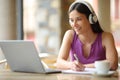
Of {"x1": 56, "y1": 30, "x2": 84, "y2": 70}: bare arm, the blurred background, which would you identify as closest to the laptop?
{"x1": 56, "y1": 30, "x2": 84, "y2": 70}: bare arm

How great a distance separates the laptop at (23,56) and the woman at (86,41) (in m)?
0.45

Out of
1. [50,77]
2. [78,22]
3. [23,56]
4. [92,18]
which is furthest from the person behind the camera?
[92,18]

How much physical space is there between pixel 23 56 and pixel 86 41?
32.7 inches

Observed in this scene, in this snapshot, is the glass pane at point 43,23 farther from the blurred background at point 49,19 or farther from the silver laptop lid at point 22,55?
the silver laptop lid at point 22,55

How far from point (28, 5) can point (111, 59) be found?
2657 millimetres

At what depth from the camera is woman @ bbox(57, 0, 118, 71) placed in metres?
2.53

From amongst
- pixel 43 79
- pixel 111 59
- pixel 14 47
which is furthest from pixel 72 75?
pixel 111 59

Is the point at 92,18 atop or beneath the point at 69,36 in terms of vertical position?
atop

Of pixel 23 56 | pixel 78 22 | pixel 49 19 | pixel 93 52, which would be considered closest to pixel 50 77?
pixel 23 56

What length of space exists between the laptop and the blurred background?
2.52 metres

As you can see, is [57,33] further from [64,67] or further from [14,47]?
[14,47]

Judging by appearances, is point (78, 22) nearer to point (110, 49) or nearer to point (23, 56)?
point (110, 49)

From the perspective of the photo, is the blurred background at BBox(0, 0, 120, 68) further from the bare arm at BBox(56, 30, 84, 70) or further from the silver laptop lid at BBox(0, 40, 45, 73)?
the silver laptop lid at BBox(0, 40, 45, 73)

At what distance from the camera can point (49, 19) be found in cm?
497
